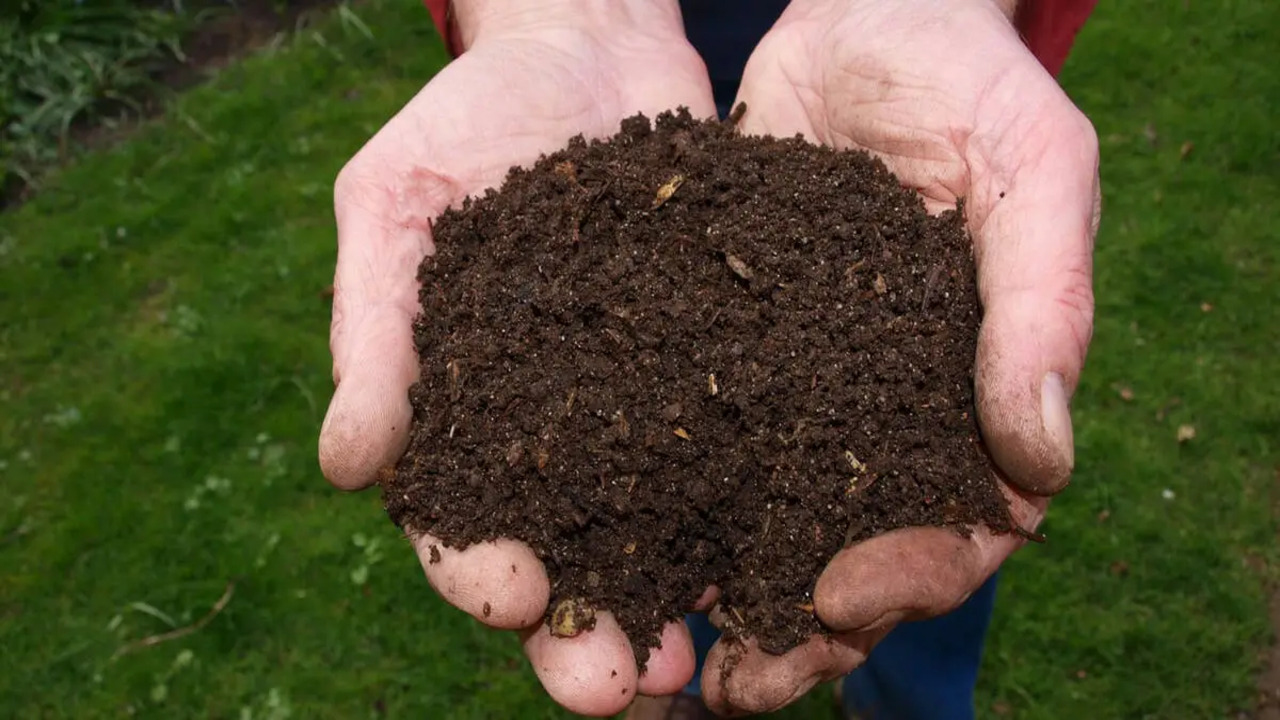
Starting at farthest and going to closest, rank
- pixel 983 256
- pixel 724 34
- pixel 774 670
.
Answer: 1. pixel 724 34
2. pixel 983 256
3. pixel 774 670

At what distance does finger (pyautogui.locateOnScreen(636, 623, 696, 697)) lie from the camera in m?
1.91

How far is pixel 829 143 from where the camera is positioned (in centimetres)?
243

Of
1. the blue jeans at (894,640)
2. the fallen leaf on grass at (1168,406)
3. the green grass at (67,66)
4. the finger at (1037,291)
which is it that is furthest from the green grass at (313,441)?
the finger at (1037,291)

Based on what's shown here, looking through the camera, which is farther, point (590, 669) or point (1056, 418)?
point (590, 669)

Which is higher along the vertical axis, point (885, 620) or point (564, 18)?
point (564, 18)

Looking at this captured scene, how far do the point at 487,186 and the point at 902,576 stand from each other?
1362 mm

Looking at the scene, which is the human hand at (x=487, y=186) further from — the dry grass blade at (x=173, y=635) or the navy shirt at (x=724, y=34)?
the dry grass blade at (x=173, y=635)

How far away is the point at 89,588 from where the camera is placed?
3.54m

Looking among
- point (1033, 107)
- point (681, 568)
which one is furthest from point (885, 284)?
point (681, 568)

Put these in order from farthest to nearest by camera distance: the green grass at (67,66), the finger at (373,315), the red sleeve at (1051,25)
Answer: the green grass at (67,66)
the red sleeve at (1051,25)
the finger at (373,315)

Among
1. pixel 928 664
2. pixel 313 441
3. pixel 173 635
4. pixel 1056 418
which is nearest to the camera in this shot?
pixel 1056 418

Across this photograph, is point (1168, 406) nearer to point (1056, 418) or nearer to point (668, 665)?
point (1056, 418)

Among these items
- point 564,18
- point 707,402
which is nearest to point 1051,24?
point 564,18

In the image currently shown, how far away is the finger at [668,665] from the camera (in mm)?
1912
